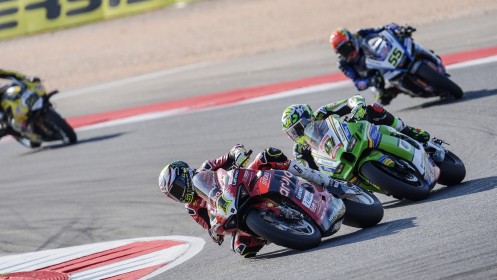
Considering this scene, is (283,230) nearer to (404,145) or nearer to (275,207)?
(275,207)

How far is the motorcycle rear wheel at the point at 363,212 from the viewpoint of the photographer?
28.2ft

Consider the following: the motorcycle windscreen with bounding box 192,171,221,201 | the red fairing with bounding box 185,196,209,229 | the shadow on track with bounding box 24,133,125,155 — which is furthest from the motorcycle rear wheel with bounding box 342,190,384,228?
the shadow on track with bounding box 24,133,125,155

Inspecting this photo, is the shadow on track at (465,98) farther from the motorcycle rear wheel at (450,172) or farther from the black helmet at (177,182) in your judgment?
the black helmet at (177,182)

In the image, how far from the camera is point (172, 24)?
95.9ft

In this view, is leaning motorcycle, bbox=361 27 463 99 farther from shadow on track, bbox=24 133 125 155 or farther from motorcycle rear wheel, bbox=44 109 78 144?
motorcycle rear wheel, bbox=44 109 78 144

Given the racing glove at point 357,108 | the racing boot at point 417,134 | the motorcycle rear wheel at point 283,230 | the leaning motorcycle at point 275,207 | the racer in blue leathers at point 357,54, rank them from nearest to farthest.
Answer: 1. the motorcycle rear wheel at point 283,230
2. the leaning motorcycle at point 275,207
3. the racing glove at point 357,108
4. the racing boot at point 417,134
5. the racer in blue leathers at point 357,54

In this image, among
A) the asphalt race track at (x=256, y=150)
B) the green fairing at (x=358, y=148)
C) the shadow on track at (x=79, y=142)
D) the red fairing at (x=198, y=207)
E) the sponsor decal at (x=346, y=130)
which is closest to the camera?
the asphalt race track at (x=256, y=150)

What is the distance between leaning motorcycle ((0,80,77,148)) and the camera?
58.9 feet

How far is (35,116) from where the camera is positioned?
59.3ft

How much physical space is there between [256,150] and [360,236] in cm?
587

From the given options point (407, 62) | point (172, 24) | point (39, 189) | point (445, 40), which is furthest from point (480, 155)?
point (172, 24)

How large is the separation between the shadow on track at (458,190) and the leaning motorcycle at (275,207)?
1.18 metres

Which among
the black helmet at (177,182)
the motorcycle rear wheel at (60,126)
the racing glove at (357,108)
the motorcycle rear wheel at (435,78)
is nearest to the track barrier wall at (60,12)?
the motorcycle rear wheel at (60,126)

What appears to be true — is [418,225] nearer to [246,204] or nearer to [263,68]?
[246,204]
